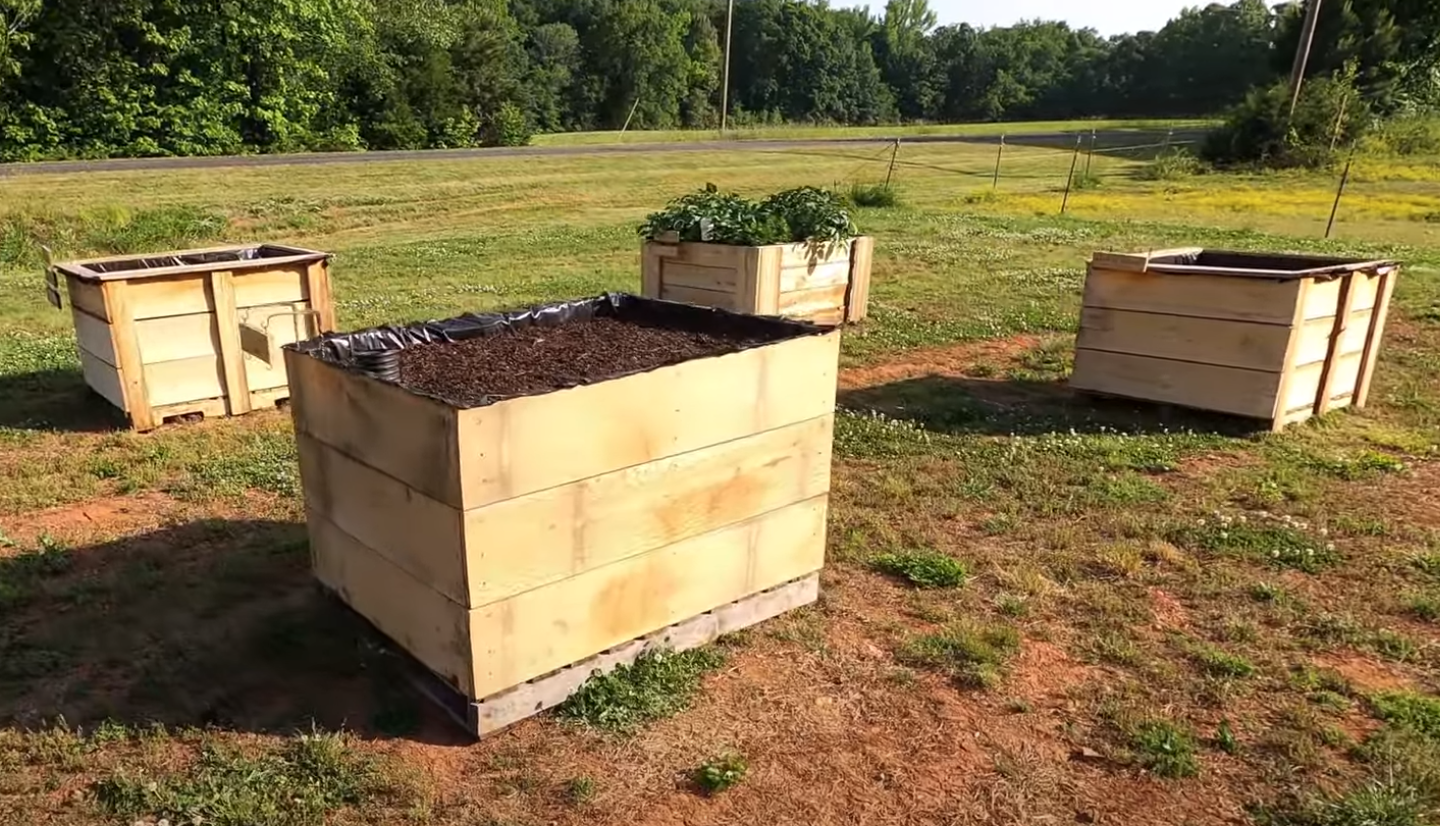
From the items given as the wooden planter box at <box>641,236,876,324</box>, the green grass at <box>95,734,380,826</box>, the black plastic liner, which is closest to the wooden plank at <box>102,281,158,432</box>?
the black plastic liner

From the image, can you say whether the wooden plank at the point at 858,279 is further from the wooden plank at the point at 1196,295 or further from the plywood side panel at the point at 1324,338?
the plywood side panel at the point at 1324,338

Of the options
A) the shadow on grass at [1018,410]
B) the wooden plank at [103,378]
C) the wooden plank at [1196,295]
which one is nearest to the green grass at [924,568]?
the shadow on grass at [1018,410]

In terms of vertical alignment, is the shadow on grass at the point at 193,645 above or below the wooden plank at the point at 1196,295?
below

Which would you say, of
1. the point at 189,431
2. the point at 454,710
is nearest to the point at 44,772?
the point at 454,710

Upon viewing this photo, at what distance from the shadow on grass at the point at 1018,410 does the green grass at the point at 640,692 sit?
3.56 meters

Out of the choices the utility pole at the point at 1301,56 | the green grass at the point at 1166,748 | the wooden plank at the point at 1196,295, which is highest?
the utility pole at the point at 1301,56

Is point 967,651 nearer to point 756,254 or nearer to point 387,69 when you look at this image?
point 756,254

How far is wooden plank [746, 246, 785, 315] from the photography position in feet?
27.8

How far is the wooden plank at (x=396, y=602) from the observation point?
3.23m

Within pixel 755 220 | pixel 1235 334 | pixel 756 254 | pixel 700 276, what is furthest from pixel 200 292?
pixel 1235 334

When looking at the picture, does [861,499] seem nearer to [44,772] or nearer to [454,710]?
[454,710]

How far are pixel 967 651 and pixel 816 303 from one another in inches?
235

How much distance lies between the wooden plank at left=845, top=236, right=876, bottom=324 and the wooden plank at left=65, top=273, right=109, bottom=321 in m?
6.48

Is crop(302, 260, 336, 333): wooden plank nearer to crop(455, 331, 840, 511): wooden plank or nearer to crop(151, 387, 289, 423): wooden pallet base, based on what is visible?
crop(151, 387, 289, 423): wooden pallet base
